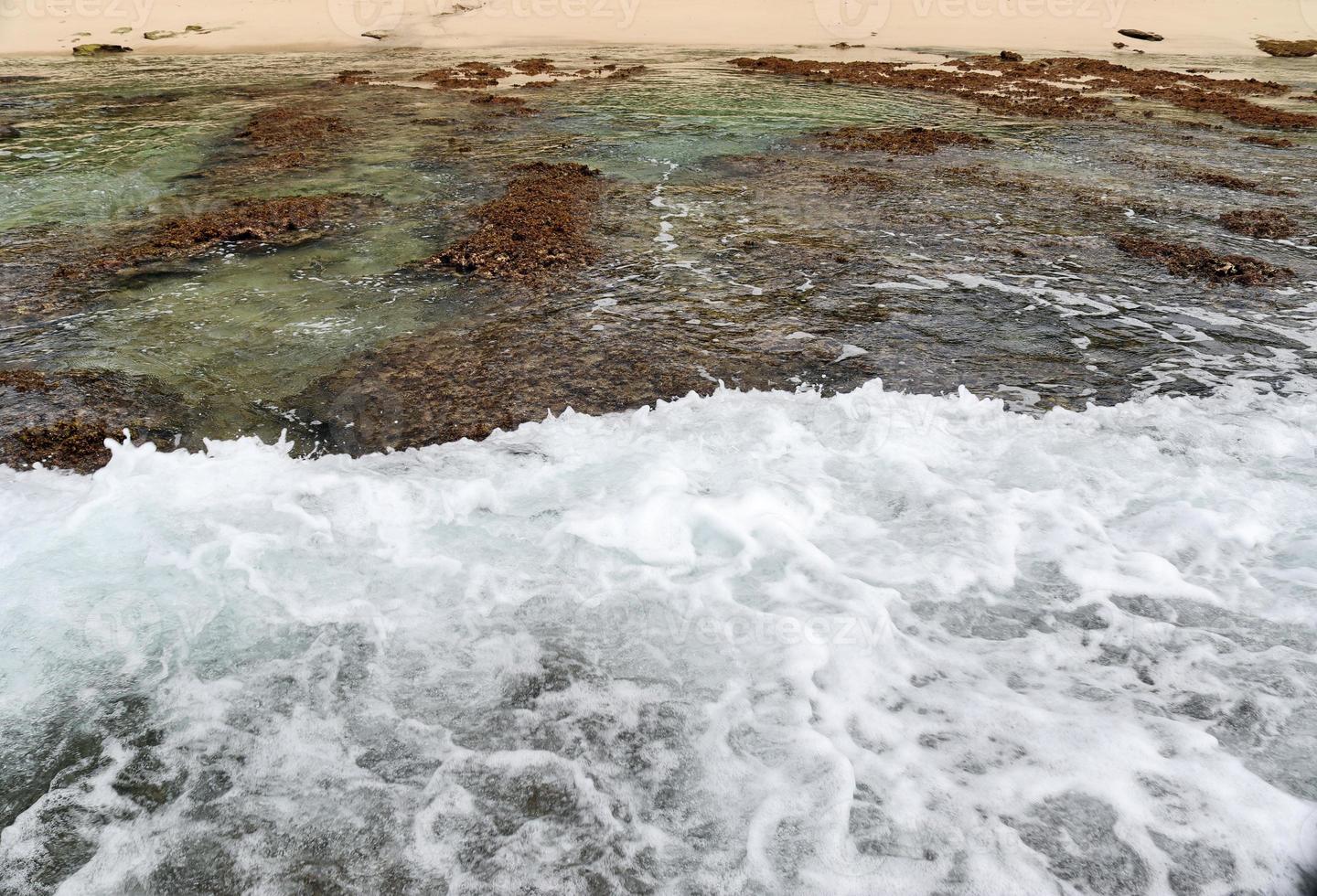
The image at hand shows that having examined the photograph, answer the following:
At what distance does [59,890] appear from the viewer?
3.52 meters

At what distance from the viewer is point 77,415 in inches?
267

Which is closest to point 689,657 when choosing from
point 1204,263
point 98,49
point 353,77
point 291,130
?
point 1204,263

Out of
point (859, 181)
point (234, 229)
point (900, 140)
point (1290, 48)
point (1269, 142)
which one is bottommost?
point (234, 229)

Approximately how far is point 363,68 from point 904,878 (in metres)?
30.7

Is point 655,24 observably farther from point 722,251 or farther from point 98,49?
point 722,251

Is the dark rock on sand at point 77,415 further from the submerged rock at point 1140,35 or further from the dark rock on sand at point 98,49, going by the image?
the submerged rock at point 1140,35

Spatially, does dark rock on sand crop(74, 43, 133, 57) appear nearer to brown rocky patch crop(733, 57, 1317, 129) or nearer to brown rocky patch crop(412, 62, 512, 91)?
brown rocky patch crop(412, 62, 512, 91)

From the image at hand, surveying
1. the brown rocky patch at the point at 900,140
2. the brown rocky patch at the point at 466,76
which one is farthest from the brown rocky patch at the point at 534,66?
the brown rocky patch at the point at 900,140

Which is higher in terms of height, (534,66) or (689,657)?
(534,66)

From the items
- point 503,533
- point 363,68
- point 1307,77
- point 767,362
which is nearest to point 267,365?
point 503,533

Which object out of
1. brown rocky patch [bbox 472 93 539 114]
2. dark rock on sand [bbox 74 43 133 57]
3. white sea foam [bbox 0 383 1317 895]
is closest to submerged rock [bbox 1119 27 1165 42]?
brown rocky patch [bbox 472 93 539 114]

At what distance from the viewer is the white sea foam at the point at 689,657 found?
3.69 meters

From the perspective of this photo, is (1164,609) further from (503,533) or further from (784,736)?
(503,533)

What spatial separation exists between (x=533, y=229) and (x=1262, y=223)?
10.4 meters
